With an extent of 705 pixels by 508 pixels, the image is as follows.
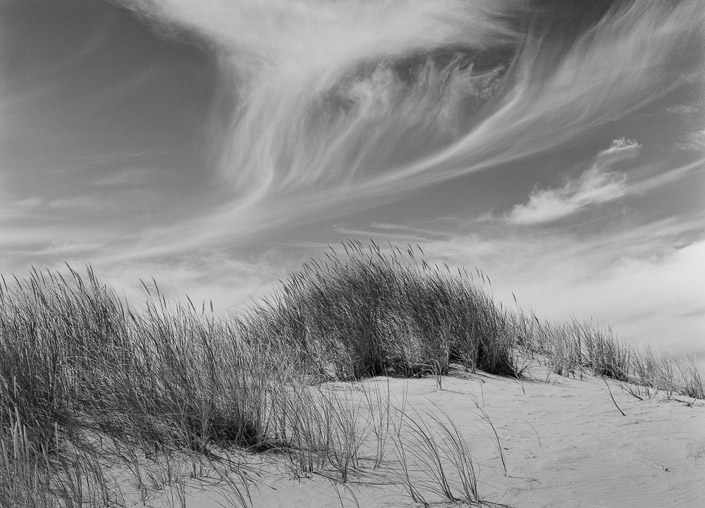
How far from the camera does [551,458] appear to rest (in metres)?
3.72

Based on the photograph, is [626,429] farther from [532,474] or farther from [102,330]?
[102,330]

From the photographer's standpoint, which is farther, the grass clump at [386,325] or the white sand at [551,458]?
the grass clump at [386,325]

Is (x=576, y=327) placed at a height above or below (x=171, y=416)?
above

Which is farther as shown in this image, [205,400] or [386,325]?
[386,325]

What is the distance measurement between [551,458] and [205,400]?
2193mm

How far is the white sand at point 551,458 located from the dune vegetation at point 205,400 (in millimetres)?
107

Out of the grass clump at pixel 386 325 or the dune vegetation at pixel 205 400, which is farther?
the grass clump at pixel 386 325

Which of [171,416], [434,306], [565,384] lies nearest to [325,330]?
[434,306]

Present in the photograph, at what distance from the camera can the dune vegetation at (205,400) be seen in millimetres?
3324

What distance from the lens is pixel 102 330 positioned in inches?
208

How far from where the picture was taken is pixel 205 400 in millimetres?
3871

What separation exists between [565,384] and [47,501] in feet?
16.2

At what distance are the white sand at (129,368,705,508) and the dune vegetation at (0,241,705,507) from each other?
11cm

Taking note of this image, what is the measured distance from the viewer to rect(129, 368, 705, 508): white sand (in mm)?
3199
